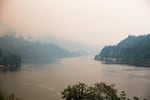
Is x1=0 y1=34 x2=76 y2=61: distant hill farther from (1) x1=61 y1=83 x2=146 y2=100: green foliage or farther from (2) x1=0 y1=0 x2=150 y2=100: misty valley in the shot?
(1) x1=61 y1=83 x2=146 y2=100: green foliage

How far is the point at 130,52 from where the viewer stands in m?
1.79

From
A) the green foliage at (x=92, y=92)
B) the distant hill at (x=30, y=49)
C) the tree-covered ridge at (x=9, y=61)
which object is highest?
the distant hill at (x=30, y=49)

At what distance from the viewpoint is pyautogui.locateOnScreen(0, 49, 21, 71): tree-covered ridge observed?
2301 millimetres

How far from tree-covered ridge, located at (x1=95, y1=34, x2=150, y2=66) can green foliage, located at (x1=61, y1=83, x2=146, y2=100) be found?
0.65 feet

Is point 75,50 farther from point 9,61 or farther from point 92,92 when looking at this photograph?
point 9,61

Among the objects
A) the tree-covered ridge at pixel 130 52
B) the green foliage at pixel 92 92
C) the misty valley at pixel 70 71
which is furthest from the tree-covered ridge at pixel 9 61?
the tree-covered ridge at pixel 130 52

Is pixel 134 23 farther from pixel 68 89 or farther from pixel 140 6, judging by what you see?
pixel 68 89

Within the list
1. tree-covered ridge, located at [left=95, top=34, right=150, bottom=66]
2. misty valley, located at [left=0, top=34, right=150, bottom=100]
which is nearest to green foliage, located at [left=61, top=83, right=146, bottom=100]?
misty valley, located at [left=0, top=34, right=150, bottom=100]

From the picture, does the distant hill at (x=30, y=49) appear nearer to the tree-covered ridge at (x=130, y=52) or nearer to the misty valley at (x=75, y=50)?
the misty valley at (x=75, y=50)

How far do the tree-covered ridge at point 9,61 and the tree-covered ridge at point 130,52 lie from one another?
2.52ft

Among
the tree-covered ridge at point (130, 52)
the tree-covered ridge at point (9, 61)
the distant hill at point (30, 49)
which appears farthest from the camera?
the tree-covered ridge at point (9, 61)

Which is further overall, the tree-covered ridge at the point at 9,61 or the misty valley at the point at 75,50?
the tree-covered ridge at the point at 9,61

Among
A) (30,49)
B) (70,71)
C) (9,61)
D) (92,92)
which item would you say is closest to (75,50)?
(70,71)

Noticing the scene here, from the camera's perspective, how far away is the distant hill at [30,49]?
207cm
